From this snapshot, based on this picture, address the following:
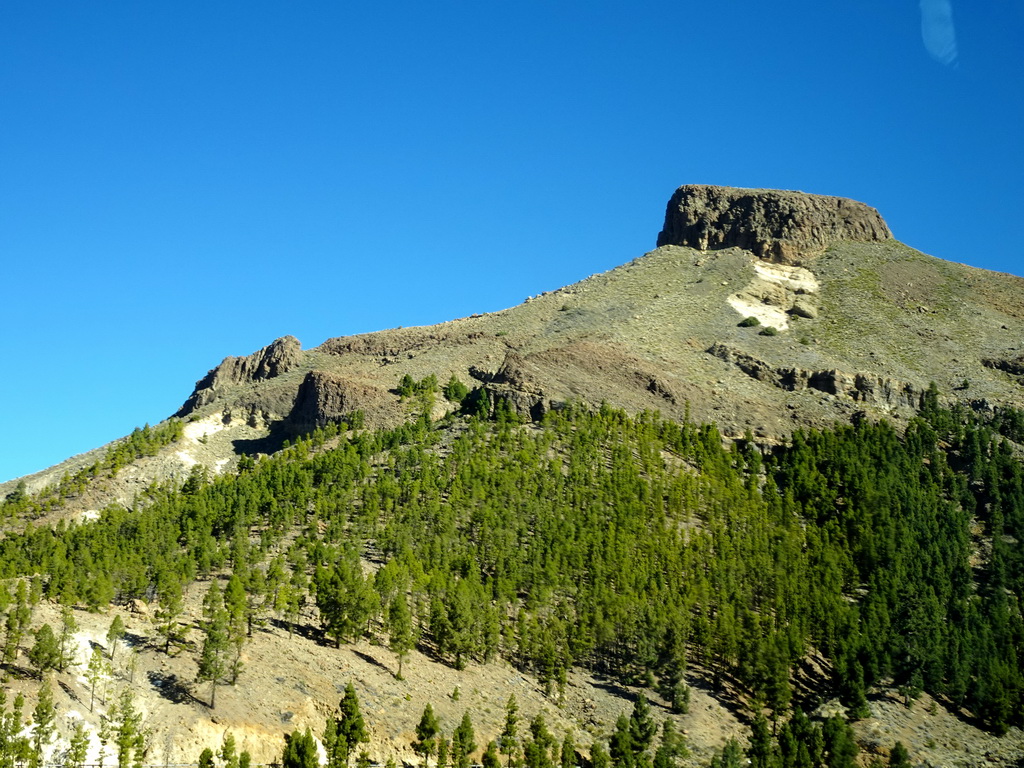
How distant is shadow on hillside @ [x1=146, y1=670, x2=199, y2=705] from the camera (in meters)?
68.8

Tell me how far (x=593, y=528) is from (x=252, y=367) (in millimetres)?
96019

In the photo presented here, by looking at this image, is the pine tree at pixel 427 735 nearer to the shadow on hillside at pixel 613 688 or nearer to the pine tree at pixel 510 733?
the pine tree at pixel 510 733

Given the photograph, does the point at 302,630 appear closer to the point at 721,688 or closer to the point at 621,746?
the point at 621,746

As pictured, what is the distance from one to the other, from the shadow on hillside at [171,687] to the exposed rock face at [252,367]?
11440 cm

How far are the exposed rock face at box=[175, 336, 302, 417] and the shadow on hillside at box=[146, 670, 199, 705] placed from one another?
375 feet

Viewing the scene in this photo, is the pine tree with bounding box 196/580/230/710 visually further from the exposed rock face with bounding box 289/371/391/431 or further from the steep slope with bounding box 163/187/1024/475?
the exposed rock face with bounding box 289/371/391/431

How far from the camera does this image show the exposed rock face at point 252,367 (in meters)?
184

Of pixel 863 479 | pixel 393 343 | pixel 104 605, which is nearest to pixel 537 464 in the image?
pixel 863 479

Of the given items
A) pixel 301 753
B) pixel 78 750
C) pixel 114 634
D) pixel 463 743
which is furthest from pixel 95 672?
pixel 463 743

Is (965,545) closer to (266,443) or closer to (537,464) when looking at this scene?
(537,464)

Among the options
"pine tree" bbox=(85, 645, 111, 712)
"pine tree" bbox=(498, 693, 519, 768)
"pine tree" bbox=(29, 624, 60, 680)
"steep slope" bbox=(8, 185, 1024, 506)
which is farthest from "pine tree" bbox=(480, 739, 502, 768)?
"steep slope" bbox=(8, 185, 1024, 506)

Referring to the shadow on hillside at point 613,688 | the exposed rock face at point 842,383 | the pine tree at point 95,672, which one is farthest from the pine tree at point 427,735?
the exposed rock face at point 842,383

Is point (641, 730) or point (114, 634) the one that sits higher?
point (114, 634)

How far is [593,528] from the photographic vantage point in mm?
106750
